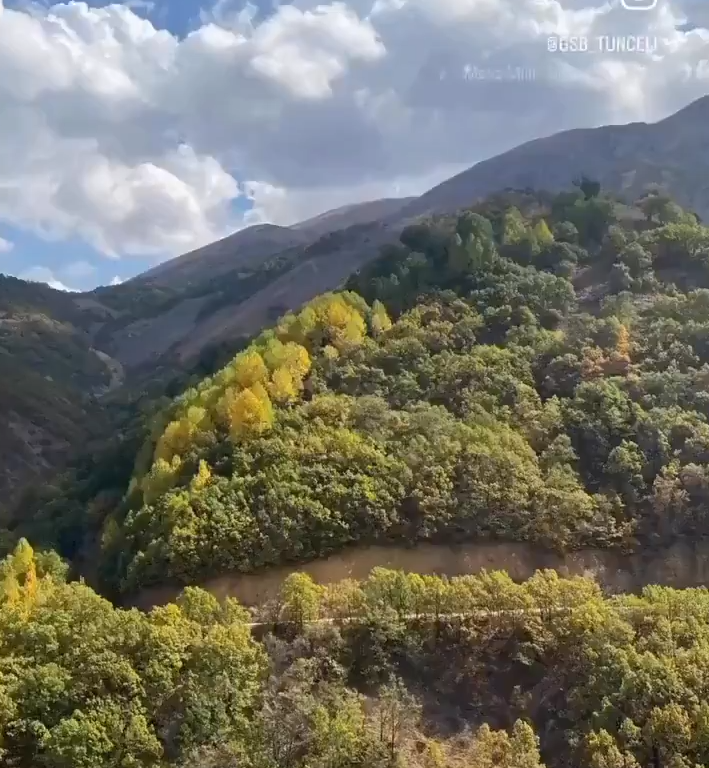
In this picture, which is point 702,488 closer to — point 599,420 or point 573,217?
point 599,420

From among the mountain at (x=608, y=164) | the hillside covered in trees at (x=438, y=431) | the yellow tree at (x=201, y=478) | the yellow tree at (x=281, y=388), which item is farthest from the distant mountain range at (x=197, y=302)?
the yellow tree at (x=201, y=478)

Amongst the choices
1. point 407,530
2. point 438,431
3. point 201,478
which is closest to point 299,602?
point 407,530

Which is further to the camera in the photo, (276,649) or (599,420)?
(599,420)

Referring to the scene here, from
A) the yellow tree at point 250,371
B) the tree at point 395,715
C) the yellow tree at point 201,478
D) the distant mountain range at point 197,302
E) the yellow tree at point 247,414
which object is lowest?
the tree at point 395,715

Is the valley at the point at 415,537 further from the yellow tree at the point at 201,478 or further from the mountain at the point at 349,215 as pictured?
the mountain at the point at 349,215

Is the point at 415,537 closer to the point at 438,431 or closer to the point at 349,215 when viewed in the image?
the point at 438,431

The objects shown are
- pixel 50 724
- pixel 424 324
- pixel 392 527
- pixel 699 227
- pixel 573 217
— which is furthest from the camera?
pixel 573 217

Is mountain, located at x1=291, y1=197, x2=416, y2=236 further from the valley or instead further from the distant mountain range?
the valley

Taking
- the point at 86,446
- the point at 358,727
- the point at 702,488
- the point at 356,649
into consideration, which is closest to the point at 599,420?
the point at 702,488

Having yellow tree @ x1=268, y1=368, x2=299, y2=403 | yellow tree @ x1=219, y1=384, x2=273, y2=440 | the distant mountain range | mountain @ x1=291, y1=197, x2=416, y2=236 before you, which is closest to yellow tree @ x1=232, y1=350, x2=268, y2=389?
yellow tree @ x1=268, y1=368, x2=299, y2=403

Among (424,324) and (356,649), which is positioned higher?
(424,324)
